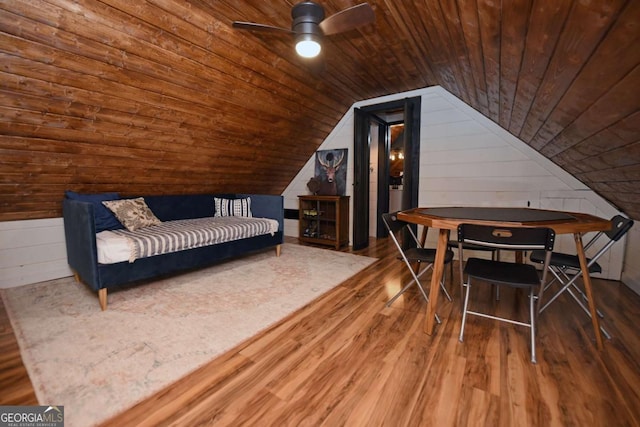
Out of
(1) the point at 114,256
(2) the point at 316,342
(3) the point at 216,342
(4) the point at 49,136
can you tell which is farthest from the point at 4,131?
(2) the point at 316,342

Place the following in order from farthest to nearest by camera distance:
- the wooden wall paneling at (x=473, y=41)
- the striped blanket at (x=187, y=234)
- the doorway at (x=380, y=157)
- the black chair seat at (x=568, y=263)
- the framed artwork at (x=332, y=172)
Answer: the framed artwork at (x=332, y=172), the doorway at (x=380, y=157), the striped blanket at (x=187, y=234), the black chair seat at (x=568, y=263), the wooden wall paneling at (x=473, y=41)

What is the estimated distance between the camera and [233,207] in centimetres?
415

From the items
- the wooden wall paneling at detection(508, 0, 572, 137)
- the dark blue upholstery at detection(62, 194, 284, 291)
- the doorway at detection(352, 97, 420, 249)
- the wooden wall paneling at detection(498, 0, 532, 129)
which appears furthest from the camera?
the doorway at detection(352, 97, 420, 249)

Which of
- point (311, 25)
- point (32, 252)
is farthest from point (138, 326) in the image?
point (311, 25)

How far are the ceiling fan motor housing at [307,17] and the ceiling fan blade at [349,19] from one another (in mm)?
85

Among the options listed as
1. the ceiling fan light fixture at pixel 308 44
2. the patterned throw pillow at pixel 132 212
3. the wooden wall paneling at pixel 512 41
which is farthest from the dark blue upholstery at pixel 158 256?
the wooden wall paneling at pixel 512 41

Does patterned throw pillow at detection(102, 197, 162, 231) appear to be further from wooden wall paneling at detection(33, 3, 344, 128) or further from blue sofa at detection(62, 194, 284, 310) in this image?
wooden wall paneling at detection(33, 3, 344, 128)

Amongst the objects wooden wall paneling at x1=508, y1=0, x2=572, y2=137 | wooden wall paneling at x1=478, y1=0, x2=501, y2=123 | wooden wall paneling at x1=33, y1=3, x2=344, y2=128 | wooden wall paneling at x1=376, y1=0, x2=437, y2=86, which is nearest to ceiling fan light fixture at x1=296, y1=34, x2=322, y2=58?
wooden wall paneling at x1=376, y1=0, x2=437, y2=86

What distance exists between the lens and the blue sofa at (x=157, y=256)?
225cm

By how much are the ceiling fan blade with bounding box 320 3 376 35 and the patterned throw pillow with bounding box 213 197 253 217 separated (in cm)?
275

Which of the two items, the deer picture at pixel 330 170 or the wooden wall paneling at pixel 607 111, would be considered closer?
the wooden wall paneling at pixel 607 111

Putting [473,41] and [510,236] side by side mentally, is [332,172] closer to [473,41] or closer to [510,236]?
[473,41]

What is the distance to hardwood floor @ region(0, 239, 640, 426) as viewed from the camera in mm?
1211

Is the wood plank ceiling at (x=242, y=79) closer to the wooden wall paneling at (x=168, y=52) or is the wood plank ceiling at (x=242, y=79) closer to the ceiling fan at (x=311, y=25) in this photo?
the wooden wall paneling at (x=168, y=52)
